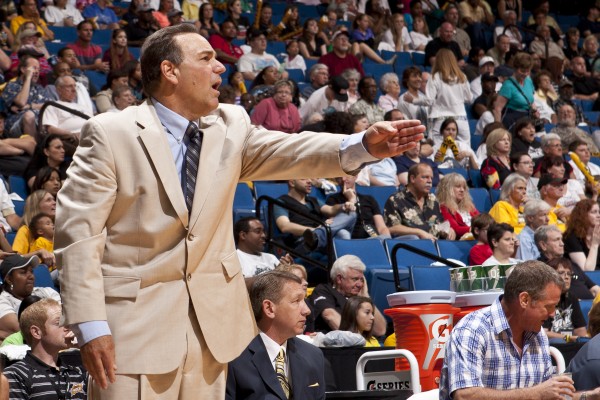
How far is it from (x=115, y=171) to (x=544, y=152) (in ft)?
27.2

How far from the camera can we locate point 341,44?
37.8 ft

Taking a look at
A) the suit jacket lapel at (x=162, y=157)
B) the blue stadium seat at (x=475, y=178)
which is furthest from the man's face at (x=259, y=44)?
the suit jacket lapel at (x=162, y=157)

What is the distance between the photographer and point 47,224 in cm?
675

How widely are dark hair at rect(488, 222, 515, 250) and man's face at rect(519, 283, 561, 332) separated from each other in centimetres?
381

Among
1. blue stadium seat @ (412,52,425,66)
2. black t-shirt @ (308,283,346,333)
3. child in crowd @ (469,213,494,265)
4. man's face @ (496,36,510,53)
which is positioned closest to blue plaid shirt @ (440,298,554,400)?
black t-shirt @ (308,283,346,333)

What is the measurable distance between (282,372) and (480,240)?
434 centimetres

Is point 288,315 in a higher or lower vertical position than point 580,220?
higher

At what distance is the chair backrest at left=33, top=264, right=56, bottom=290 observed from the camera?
633 cm

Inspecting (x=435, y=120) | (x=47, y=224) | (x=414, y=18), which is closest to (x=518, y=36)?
(x=414, y=18)

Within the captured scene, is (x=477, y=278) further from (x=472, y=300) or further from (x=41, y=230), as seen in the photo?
(x=41, y=230)

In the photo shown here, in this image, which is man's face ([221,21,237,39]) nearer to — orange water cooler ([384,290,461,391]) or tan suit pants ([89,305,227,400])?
orange water cooler ([384,290,461,391])

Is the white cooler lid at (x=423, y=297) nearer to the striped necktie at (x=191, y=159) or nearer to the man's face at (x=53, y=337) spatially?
the man's face at (x=53, y=337)

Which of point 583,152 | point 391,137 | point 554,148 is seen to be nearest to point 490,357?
point 391,137

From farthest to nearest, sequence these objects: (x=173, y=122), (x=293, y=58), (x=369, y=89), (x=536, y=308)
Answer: (x=293, y=58) → (x=369, y=89) → (x=536, y=308) → (x=173, y=122)
